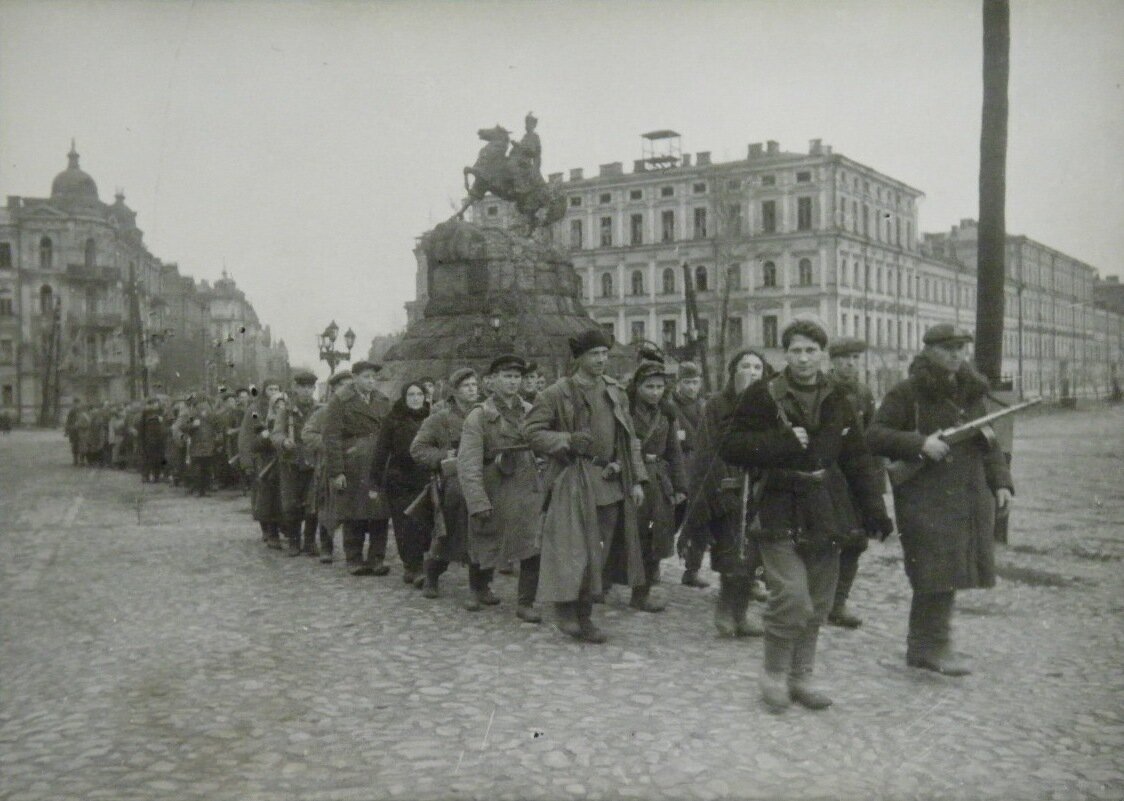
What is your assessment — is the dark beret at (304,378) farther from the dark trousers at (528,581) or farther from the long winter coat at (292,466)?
the dark trousers at (528,581)

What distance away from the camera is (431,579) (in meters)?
8.23

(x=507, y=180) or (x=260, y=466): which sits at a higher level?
(x=507, y=180)

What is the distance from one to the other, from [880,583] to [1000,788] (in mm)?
4266

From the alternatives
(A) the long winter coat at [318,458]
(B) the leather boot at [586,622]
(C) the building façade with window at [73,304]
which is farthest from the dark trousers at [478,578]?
(C) the building façade with window at [73,304]

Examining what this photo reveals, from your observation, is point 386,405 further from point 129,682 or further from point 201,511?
point 201,511

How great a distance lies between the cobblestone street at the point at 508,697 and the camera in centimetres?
427

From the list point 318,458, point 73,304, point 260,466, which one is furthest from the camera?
point 73,304

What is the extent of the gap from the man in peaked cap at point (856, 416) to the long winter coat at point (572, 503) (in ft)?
4.40

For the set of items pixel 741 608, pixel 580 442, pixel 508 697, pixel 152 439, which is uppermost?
pixel 580 442

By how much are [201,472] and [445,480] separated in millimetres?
10977

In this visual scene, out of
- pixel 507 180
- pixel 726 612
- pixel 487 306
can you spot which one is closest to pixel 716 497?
pixel 726 612

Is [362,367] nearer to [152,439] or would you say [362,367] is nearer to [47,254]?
[152,439]

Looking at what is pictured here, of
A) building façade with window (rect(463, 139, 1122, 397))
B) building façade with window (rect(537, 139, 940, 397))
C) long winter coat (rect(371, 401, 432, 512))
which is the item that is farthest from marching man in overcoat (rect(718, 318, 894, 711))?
building façade with window (rect(537, 139, 940, 397))

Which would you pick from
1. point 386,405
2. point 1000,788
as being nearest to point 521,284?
point 386,405
